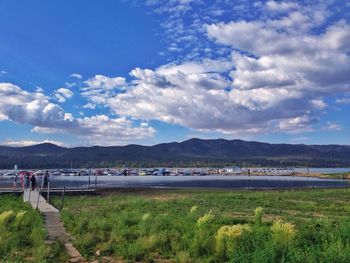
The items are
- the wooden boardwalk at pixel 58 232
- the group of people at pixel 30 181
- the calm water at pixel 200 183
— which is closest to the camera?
the wooden boardwalk at pixel 58 232

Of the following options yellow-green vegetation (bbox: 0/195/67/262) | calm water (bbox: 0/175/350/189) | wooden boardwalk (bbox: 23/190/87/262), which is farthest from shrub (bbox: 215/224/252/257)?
calm water (bbox: 0/175/350/189)

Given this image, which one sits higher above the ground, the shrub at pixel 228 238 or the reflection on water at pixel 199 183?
the shrub at pixel 228 238

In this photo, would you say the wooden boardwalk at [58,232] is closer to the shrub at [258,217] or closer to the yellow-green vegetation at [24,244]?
the yellow-green vegetation at [24,244]

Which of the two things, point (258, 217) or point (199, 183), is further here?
point (199, 183)

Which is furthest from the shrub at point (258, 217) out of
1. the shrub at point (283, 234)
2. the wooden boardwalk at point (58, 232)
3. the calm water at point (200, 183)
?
the calm water at point (200, 183)

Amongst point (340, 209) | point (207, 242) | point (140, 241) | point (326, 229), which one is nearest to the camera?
point (207, 242)

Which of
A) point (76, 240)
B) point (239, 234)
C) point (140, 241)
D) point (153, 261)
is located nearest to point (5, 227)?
point (76, 240)

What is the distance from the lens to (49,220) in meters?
20.9

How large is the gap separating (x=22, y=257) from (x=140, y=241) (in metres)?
3.68

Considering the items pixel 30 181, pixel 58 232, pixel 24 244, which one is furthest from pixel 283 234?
pixel 30 181

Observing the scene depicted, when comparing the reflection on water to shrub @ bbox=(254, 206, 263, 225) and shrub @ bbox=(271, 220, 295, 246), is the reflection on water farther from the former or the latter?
shrub @ bbox=(271, 220, 295, 246)

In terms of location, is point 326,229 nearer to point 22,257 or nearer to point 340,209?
point 22,257

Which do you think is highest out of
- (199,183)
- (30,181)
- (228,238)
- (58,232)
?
(30,181)

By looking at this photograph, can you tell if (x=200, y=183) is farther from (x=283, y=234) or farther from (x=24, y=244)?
(x=283, y=234)
